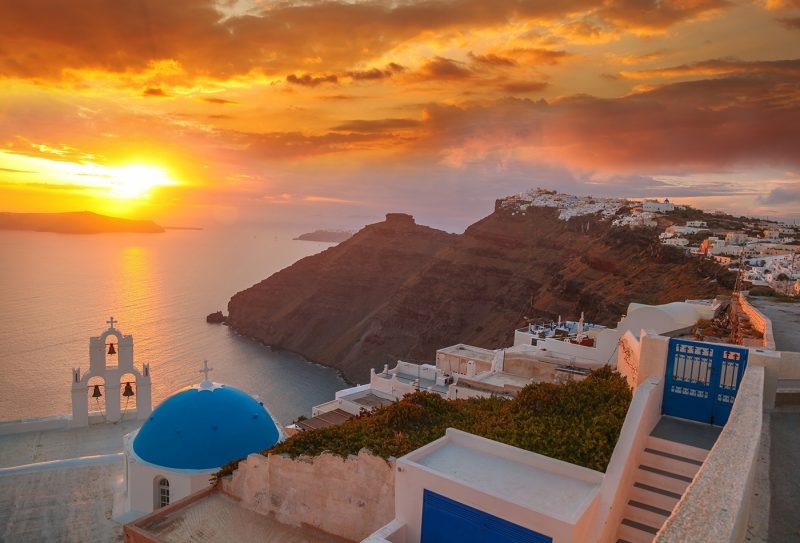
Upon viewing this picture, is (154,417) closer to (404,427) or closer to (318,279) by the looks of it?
(404,427)

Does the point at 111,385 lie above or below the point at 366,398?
above

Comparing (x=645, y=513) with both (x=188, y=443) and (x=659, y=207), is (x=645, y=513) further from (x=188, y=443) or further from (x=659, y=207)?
(x=659, y=207)

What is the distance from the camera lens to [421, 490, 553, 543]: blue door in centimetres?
773

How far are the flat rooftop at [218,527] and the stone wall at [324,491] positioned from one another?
0.60ft

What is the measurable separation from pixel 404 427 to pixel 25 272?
185 m

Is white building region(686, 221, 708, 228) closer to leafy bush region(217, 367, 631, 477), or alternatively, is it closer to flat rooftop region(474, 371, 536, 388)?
flat rooftop region(474, 371, 536, 388)

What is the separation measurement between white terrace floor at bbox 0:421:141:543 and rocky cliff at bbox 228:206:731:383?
4240 centimetres

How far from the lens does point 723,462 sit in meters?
5.14

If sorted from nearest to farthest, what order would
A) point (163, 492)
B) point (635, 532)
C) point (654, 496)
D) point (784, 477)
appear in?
point (784, 477)
point (635, 532)
point (654, 496)
point (163, 492)

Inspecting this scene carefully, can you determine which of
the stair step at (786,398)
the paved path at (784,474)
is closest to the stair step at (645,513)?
the paved path at (784,474)

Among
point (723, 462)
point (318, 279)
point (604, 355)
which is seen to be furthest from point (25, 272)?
point (723, 462)

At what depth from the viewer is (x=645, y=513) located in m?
8.70

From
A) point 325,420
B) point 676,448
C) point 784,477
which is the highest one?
point 784,477

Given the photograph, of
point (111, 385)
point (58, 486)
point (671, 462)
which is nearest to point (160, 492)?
point (58, 486)
